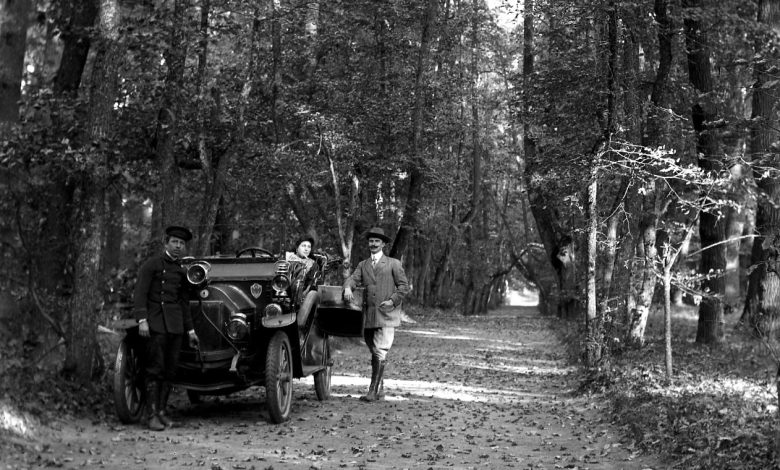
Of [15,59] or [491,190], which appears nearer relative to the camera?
[15,59]

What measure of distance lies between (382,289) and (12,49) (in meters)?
6.39

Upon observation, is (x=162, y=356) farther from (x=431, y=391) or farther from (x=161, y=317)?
(x=431, y=391)

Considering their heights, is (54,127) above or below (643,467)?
above

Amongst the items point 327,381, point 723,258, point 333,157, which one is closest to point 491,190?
point 333,157

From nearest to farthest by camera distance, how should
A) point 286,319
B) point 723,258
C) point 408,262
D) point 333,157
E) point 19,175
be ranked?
1. point 286,319
2. point 19,175
3. point 723,258
4. point 333,157
5. point 408,262

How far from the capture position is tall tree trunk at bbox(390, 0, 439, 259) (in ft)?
86.2

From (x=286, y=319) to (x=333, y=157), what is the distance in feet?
44.2

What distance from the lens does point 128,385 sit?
10758 millimetres

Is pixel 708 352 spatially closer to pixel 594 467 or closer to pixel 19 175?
pixel 594 467

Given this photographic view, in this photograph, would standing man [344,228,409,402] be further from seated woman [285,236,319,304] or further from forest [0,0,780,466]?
forest [0,0,780,466]

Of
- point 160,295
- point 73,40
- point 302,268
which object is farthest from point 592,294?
point 73,40

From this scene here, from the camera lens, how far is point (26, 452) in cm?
870

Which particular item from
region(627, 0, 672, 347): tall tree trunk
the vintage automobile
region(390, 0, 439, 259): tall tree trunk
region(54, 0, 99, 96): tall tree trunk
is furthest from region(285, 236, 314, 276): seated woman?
region(390, 0, 439, 259): tall tree trunk

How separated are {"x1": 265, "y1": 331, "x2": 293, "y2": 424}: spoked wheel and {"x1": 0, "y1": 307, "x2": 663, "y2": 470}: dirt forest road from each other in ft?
0.67
